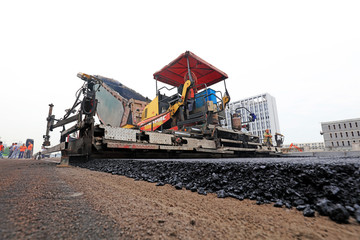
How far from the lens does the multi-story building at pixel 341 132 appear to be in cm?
3444

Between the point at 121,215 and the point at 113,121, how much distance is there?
8234mm

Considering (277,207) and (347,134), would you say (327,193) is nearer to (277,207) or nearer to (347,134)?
(277,207)

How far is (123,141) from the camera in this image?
3.49m

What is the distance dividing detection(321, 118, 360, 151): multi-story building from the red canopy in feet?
129

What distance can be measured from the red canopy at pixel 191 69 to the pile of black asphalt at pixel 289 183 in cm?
480

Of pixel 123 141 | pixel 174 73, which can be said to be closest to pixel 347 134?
pixel 174 73

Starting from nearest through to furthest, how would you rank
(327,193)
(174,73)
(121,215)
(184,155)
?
(121,215) → (327,193) → (184,155) → (174,73)

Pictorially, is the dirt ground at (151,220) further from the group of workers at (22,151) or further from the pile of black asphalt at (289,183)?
the group of workers at (22,151)

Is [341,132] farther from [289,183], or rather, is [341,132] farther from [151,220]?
[151,220]

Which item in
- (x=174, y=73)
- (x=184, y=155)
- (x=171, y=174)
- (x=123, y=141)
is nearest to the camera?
(x=171, y=174)

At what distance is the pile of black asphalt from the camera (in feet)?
3.07

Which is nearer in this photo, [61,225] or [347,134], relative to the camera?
[61,225]

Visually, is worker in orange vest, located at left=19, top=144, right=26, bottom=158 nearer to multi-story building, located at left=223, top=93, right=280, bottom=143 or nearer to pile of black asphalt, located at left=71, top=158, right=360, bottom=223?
pile of black asphalt, located at left=71, top=158, right=360, bottom=223

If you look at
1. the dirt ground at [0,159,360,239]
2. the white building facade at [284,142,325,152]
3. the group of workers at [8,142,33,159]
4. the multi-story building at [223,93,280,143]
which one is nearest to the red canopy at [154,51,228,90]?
the dirt ground at [0,159,360,239]
